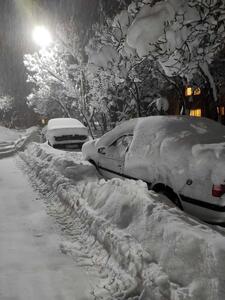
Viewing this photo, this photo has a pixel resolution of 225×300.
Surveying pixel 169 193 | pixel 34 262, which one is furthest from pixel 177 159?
pixel 34 262

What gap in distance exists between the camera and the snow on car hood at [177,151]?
504 cm

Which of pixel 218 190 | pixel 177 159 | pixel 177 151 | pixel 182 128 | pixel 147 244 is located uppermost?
pixel 182 128

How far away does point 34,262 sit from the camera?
4664 millimetres

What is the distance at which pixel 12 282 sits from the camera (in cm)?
413

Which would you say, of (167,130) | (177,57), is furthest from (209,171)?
(177,57)

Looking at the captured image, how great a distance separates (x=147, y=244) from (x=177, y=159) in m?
1.68

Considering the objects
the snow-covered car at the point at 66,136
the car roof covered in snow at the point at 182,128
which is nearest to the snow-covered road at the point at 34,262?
the car roof covered in snow at the point at 182,128

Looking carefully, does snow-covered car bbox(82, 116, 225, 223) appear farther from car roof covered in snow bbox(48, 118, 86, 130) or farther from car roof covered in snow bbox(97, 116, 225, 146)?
car roof covered in snow bbox(48, 118, 86, 130)

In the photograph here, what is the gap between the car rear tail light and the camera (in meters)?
4.80

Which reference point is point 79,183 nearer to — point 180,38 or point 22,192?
point 22,192

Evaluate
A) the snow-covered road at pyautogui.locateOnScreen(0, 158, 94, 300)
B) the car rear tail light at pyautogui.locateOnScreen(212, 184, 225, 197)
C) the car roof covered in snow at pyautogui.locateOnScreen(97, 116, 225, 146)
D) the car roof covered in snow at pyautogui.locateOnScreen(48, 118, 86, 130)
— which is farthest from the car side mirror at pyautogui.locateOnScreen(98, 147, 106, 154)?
the car roof covered in snow at pyautogui.locateOnScreen(48, 118, 86, 130)

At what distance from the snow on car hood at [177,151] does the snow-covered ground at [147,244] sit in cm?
47

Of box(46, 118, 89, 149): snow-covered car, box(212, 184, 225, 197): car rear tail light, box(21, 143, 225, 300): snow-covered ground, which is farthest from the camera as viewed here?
box(46, 118, 89, 149): snow-covered car

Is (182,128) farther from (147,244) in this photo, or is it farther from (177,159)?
(147,244)
